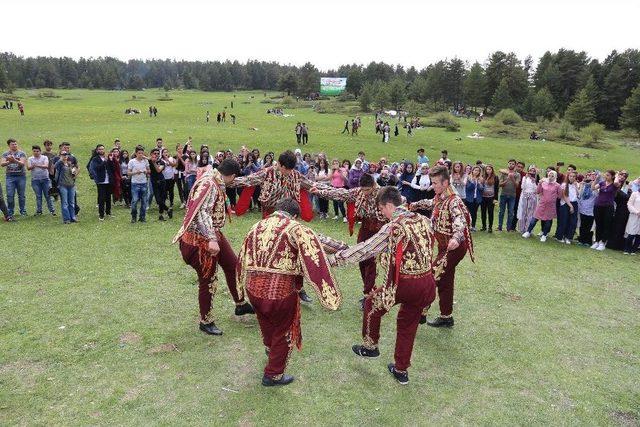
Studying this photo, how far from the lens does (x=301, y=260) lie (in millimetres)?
5211

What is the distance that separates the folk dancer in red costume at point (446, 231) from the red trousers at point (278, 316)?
2630 mm

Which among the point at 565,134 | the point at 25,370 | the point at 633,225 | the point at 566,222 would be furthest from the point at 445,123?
the point at 25,370

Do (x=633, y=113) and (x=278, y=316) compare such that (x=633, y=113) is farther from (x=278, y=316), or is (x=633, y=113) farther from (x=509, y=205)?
(x=278, y=316)

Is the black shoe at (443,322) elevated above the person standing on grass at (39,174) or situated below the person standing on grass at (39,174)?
below

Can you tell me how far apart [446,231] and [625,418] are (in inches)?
126

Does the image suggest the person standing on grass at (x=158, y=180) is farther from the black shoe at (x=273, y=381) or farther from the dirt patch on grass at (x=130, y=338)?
the black shoe at (x=273, y=381)

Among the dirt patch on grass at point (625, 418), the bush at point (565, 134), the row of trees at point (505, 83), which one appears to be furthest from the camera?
the row of trees at point (505, 83)

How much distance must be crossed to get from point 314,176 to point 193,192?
868 cm

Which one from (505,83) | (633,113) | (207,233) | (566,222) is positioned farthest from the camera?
(505,83)

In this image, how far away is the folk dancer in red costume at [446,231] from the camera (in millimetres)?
6797

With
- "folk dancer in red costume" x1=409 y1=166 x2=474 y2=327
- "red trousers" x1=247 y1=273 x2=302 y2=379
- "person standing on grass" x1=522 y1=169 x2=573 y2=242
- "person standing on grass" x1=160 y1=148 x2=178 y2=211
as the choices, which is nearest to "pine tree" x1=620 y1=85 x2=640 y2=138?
"person standing on grass" x1=522 y1=169 x2=573 y2=242

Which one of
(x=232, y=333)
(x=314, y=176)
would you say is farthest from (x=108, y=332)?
(x=314, y=176)

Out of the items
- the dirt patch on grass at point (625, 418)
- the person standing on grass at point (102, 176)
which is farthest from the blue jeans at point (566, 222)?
the person standing on grass at point (102, 176)

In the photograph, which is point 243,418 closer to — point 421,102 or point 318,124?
point 318,124
